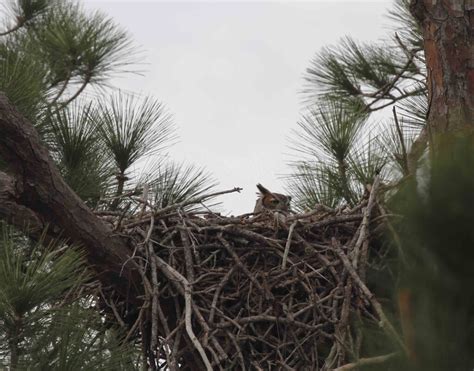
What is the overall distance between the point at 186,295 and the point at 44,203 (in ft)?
1.88

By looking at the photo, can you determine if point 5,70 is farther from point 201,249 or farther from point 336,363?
point 336,363

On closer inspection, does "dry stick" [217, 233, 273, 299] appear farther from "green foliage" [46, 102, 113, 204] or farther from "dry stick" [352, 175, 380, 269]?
"green foliage" [46, 102, 113, 204]

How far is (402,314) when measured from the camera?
5.86 ft

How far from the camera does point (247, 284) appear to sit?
3809 millimetres

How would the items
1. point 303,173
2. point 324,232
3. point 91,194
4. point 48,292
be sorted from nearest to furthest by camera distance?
point 48,292
point 324,232
point 91,194
point 303,173

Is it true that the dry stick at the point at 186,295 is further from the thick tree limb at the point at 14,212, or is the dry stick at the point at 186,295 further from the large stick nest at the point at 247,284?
the thick tree limb at the point at 14,212

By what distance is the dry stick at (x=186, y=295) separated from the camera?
10.9ft

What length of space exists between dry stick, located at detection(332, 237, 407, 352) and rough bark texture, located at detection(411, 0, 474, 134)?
1.73 ft

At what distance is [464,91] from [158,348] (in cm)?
132

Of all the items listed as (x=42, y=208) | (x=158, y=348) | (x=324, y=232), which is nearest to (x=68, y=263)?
(x=42, y=208)

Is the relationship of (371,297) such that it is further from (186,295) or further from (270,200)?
(270,200)

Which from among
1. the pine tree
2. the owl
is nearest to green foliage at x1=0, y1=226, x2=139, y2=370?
the pine tree

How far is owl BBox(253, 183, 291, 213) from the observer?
4.90 metres

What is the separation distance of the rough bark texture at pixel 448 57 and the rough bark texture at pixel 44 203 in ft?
3.78
